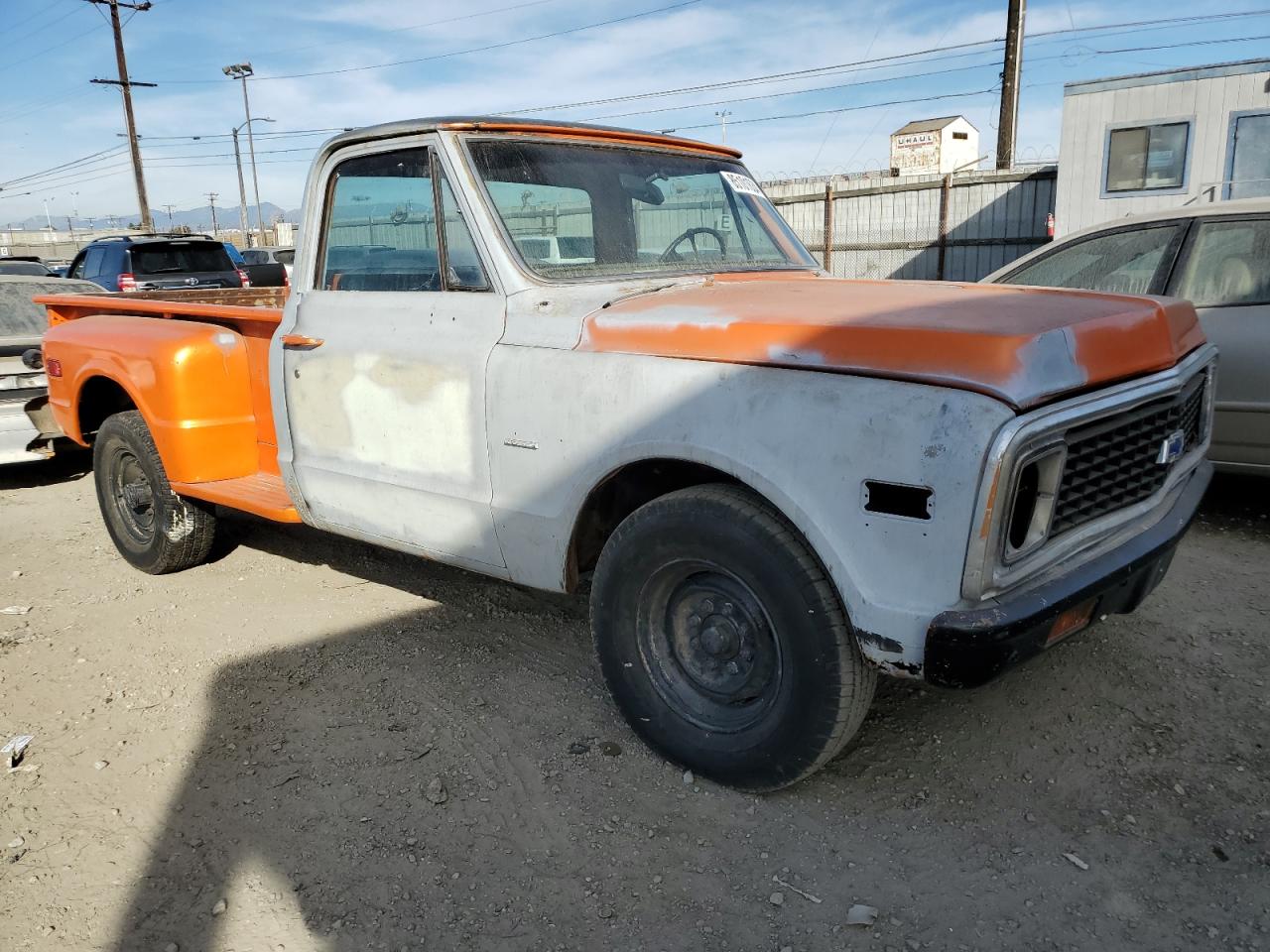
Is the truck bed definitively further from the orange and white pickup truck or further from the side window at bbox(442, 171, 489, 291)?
the side window at bbox(442, 171, 489, 291)

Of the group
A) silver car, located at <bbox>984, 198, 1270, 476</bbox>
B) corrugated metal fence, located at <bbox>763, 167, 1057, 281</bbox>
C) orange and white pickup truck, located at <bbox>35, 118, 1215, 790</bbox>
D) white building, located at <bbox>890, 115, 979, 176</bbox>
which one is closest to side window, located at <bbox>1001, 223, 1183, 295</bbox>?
silver car, located at <bbox>984, 198, 1270, 476</bbox>

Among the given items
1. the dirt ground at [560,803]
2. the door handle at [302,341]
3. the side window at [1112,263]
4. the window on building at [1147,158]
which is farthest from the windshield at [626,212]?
the window on building at [1147,158]

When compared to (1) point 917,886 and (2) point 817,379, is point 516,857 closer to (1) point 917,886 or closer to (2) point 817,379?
(1) point 917,886

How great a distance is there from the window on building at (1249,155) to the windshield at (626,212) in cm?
1082

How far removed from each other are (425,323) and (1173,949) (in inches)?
111

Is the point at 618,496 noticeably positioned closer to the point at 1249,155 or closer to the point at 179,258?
the point at 179,258

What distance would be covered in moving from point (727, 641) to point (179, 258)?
484 inches

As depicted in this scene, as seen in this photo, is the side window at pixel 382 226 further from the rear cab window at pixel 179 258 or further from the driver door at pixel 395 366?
the rear cab window at pixel 179 258

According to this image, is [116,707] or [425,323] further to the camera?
[116,707]

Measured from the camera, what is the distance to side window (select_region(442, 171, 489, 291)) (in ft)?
10.6

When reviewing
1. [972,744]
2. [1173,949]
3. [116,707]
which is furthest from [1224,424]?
[116,707]

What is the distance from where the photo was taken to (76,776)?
309 cm

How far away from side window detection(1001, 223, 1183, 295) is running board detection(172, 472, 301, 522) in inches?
159

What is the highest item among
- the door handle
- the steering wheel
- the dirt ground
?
the steering wheel
